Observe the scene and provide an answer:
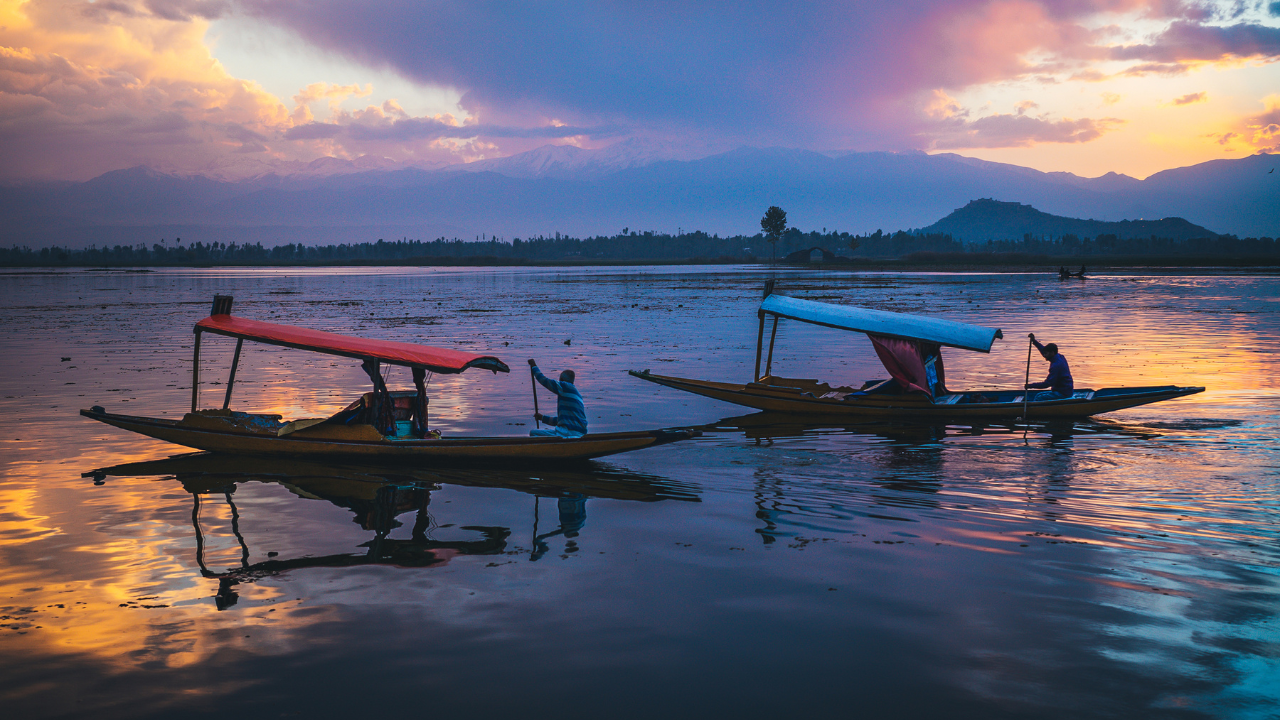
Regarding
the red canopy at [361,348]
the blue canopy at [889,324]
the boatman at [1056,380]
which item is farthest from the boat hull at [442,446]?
the boatman at [1056,380]

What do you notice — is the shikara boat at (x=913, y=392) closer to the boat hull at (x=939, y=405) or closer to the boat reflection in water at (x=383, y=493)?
the boat hull at (x=939, y=405)

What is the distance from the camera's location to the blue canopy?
1838 cm

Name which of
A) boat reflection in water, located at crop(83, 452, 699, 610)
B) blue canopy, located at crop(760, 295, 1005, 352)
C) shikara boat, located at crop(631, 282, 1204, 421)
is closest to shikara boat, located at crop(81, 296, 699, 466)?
boat reflection in water, located at crop(83, 452, 699, 610)

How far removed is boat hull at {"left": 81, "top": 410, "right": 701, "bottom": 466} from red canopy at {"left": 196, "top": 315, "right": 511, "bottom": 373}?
1368 millimetres

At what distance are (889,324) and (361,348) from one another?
39.4 ft

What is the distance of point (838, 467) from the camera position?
1424cm

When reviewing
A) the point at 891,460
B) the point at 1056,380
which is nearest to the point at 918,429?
the point at 891,460

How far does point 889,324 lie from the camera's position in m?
19.1

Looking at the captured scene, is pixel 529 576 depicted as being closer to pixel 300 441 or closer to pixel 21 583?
pixel 21 583

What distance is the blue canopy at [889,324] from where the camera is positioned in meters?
18.4

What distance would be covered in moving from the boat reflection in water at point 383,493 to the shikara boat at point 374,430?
327 mm

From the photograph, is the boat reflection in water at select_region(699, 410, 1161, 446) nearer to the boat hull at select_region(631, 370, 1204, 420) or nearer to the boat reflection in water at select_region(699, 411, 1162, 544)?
the boat reflection in water at select_region(699, 411, 1162, 544)

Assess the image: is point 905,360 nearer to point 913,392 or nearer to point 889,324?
point 913,392

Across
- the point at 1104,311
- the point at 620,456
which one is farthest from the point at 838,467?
the point at 1104,311
